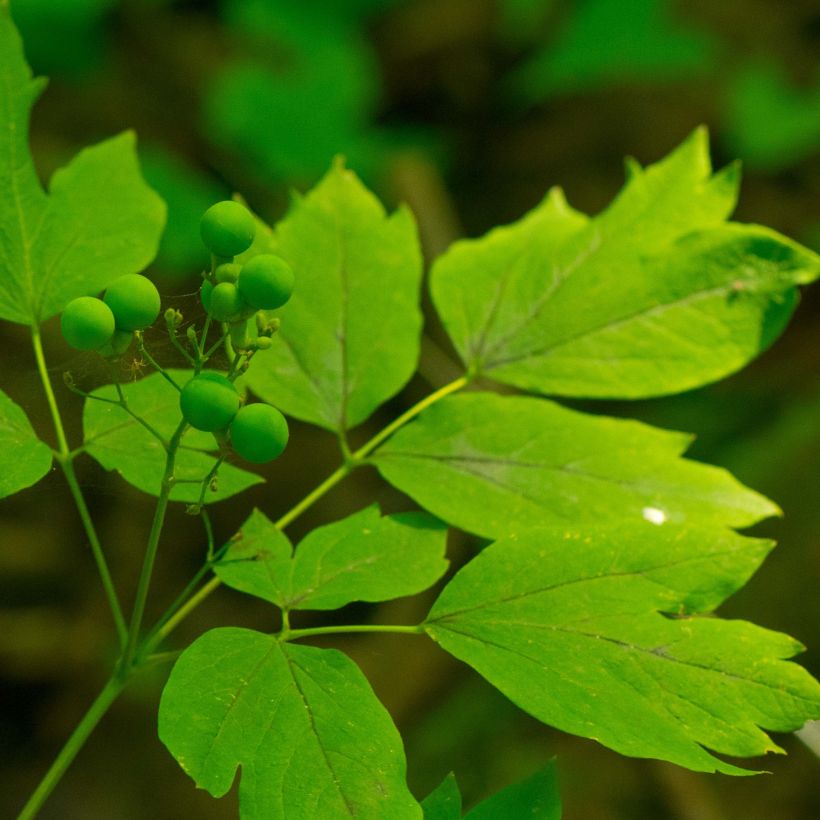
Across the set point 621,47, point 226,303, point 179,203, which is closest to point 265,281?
point 226,303

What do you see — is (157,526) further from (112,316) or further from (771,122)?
(771,122)

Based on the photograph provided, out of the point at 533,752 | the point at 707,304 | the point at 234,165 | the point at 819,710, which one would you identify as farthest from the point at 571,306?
the point at 234,165

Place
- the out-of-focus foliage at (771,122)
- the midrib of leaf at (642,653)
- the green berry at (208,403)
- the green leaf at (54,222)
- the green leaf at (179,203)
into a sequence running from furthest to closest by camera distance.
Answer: the out-of-focus foliage at (771,122) → the green leaf at (179,203) → the green leaf at (54,222) → the midrib of leaf at (642,653) → the green berry at (208,403)

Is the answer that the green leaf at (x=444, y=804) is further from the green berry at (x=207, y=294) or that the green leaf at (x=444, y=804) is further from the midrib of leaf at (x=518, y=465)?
the green berry at (x=207, y=294)

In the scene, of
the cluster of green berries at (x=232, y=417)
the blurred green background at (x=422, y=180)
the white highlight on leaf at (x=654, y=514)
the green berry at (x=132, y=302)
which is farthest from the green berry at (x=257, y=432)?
the blurred green background at (x=422, y=180)

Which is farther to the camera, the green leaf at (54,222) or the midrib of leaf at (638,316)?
the midrib of leaf at (638,316)
